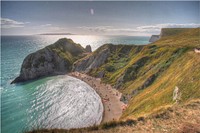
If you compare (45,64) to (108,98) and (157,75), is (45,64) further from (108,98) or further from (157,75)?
(157,75)

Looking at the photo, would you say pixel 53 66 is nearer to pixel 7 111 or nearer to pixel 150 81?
pixel 7 111

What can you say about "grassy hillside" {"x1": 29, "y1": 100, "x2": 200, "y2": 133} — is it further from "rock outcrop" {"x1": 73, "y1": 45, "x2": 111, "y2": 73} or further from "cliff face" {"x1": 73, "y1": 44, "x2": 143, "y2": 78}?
"rock outcrop" {"x1": 73, "y1": 45, "x2": 111, "y2": 73}

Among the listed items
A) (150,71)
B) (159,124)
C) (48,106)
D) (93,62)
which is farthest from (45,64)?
(159,124)

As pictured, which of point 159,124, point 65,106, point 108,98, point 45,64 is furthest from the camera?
point 45,64

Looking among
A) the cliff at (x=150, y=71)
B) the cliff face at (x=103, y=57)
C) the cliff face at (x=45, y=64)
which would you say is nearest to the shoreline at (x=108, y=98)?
the cliff at (x=150, y=71)

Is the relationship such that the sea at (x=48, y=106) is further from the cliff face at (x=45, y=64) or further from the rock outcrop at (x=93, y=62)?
the rock outcrop at (x=93, y=62)

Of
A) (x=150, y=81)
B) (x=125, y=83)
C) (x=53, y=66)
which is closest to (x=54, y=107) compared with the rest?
(x=125, y=83)
